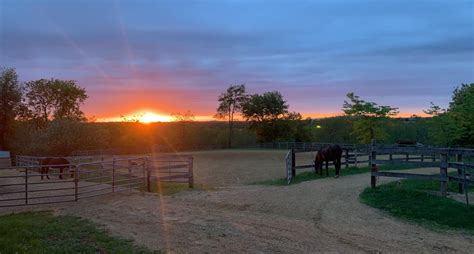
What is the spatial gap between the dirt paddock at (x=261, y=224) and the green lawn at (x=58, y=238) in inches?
15.4

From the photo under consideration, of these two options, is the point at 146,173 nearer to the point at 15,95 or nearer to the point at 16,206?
the point at 16,206

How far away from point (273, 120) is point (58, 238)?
67.0 m

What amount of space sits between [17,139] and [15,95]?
5.81 m

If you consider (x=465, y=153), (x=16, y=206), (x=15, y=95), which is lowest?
(x=16, y=206)

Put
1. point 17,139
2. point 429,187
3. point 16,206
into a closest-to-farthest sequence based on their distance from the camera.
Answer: point 16,206 < point 429,187 < point 17,139

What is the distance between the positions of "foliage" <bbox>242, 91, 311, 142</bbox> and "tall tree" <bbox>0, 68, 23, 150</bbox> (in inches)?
1508

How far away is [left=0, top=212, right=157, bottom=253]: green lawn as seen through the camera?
270 inches

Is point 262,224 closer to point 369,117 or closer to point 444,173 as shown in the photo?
point 444,173

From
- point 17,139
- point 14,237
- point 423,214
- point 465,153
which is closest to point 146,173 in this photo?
point 14,237

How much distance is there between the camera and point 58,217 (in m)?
9.89

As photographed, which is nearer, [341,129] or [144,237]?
[144,237]

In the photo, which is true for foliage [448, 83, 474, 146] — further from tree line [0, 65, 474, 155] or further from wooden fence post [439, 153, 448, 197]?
wooden fence post [439, 153, 448, 197]

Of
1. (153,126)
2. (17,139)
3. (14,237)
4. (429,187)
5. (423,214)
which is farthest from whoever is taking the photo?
(153,126)

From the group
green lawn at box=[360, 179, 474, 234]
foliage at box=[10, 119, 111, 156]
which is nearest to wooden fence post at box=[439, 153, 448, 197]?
green lawn at box=[360, 179, 474, 234]
